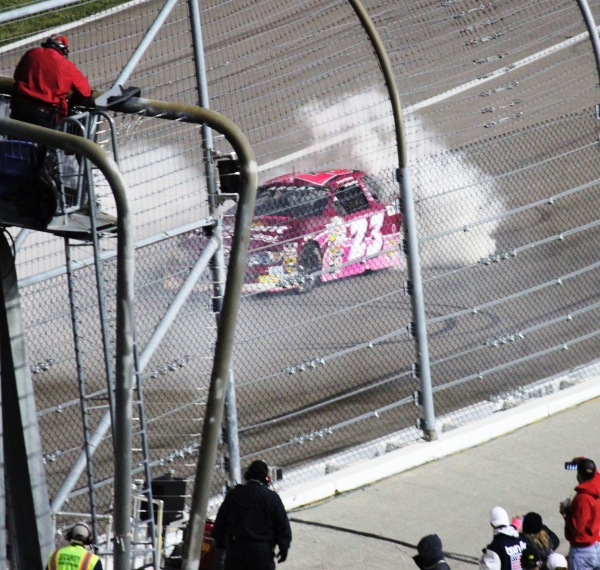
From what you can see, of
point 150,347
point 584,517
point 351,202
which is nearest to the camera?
point 584,517

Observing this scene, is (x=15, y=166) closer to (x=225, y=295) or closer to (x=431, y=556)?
(x=225, y=295)

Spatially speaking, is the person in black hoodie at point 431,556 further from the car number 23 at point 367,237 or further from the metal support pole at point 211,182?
the car number 23 at point 367,237

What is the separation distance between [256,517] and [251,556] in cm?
22

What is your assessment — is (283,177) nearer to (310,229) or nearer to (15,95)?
(310,229)

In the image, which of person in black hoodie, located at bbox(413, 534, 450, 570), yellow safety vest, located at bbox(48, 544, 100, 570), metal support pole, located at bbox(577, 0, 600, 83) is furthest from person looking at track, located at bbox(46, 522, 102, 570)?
metal support pole, located at bbox(577, 0, 600, 83)

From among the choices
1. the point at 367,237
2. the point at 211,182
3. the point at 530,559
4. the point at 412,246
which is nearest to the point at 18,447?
the point at 211,182

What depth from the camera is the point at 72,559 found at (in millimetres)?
5715

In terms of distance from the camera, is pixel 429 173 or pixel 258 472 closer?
pixel 258 472

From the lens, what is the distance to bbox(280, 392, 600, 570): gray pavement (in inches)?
300

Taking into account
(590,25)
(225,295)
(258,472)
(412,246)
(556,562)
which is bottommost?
(556,562)

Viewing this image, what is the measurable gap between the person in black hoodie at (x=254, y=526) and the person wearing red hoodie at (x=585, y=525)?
1.79 m

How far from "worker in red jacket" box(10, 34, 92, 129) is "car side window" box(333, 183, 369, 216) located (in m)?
4.97

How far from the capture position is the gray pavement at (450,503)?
762 cm

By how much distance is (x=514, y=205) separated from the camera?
1252 cm
